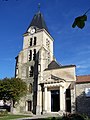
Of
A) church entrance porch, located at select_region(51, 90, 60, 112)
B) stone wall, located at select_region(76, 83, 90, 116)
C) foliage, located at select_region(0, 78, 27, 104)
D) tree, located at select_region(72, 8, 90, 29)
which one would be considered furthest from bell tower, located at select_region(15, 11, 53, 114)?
tree, located at select_region(72, 8, 90, 29)

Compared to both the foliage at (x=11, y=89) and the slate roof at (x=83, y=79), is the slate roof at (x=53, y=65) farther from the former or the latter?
the foliage at (x=11, y=89)

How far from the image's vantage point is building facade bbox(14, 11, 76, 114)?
3822cm

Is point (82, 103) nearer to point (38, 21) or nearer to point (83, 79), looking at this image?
point (83, 79)

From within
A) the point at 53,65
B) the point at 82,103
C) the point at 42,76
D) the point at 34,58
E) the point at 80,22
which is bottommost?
the point at 82,103

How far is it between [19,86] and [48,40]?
15.4m

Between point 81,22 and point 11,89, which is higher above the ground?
point 81,22

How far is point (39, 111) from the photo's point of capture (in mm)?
39156

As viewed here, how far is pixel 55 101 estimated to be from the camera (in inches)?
1550

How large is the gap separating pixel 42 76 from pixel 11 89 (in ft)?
24.4

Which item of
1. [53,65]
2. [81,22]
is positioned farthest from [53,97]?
[81,22]

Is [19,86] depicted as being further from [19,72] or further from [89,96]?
[89,96]

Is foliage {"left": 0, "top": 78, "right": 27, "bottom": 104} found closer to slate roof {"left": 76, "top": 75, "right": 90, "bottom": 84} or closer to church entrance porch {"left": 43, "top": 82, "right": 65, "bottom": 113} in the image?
church entrance porch {"left": 43, "top": 82, "right": 65, "bottom": 113}

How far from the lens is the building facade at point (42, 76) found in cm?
3822

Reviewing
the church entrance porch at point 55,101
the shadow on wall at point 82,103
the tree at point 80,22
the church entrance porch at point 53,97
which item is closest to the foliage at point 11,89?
the church entrance porch at point 53,97
